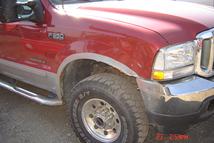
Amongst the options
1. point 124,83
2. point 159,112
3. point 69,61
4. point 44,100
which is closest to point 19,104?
point 44,100

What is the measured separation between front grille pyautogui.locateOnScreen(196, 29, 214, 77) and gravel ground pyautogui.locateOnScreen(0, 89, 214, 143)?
101cm

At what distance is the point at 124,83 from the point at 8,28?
173 cm

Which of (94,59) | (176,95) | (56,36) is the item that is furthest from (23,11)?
(176,95)

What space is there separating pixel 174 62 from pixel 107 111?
89cm

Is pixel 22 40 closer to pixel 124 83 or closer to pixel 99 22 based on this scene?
pixel 99 22

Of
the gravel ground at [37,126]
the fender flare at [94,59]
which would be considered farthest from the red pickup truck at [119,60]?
the gravel ground at [37,126]

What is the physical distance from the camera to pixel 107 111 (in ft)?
10.8

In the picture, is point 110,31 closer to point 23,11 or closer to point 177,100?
point 177,100

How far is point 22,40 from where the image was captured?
3869 mm

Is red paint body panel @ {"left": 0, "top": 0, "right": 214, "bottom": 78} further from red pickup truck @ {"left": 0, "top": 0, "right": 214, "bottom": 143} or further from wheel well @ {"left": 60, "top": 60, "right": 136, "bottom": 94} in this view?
wheel well @ {"left": 60, "top": 60, "right": 136, "bottom": 94}

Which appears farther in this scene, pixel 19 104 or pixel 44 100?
pixel 19 104

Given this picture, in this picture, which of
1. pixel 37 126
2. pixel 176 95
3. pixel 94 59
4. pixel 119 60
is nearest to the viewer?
pixel 176 95

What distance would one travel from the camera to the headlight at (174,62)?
2758mm

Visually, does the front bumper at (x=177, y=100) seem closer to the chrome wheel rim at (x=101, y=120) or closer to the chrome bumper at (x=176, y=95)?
the chrome bumper at (x=176, y=95)
